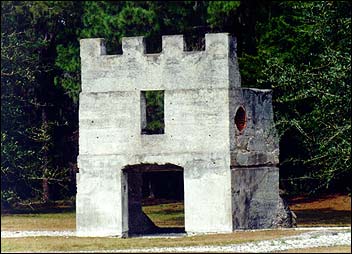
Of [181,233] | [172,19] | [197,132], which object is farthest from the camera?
[172,19]

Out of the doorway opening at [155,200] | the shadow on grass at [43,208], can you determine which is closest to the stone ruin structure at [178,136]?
the doorway opening at [155,200]

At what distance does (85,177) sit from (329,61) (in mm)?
6636

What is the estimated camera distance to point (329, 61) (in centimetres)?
3212

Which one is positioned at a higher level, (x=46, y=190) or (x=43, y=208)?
(x=46, y=190)

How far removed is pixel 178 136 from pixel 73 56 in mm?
21377

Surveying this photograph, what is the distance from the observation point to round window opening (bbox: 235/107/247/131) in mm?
32281

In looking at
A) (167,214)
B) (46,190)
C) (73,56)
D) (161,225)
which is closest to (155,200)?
(46,190)

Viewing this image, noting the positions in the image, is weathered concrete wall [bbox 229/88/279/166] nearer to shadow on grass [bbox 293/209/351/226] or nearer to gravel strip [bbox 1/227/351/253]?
Result: gravel strip [bbox 1/227/351/253]

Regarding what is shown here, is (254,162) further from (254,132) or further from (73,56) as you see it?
(73,56)

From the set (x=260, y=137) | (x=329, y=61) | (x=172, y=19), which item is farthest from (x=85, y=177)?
(x=172, y=19)

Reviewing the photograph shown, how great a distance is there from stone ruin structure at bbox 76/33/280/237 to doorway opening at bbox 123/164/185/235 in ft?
2.24

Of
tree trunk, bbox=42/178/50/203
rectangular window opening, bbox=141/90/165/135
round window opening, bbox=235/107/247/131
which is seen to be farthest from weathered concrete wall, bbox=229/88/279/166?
tree trunk, bbox=42/178/50/203

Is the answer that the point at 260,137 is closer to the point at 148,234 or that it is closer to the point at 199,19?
the point at 148,234

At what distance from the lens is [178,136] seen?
31938mm
